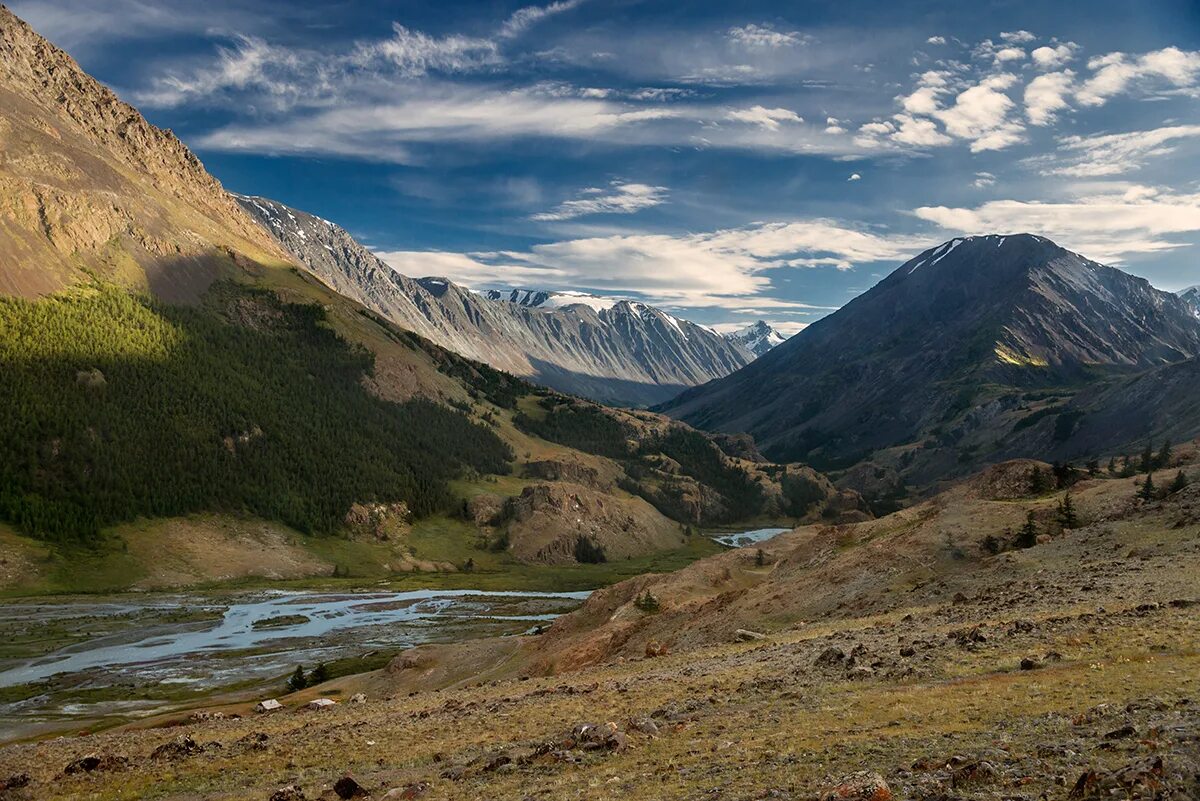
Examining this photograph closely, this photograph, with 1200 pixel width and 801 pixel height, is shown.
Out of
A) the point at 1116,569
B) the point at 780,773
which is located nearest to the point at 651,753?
the point at 780,773

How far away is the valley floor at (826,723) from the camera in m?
16.1

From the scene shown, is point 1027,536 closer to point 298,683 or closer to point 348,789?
point 348,789

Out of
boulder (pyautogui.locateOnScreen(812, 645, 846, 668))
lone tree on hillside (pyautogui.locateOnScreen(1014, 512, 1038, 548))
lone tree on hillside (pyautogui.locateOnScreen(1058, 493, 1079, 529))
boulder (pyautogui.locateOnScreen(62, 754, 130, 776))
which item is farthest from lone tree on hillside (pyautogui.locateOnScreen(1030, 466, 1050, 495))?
boulder (pyautogui.locateOnScreen(62, 754, 130, 776))

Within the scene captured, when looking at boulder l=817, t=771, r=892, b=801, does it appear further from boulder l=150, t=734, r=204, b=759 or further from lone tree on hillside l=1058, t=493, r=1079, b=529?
lone tree on hillside l=1058, t=493, r=1079, b=529

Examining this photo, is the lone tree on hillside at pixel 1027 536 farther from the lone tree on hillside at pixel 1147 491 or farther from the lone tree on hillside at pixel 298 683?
the lone tree on hillside at pixel 298 683

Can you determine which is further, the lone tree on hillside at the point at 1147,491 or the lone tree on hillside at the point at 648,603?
the lone tree on hillside at the point at 648,603

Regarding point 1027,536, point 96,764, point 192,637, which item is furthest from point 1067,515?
point 192,637

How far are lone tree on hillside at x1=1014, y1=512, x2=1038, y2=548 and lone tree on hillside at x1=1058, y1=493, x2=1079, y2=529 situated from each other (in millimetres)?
2393

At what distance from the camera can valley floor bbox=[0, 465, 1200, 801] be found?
1606 cm

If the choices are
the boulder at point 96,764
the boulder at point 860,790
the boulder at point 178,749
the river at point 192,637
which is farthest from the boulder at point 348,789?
the river at point 192,637

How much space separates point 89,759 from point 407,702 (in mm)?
18061

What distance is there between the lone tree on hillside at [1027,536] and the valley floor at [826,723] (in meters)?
4.88

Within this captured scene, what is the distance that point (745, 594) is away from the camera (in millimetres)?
58562

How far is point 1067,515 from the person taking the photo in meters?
53.7
